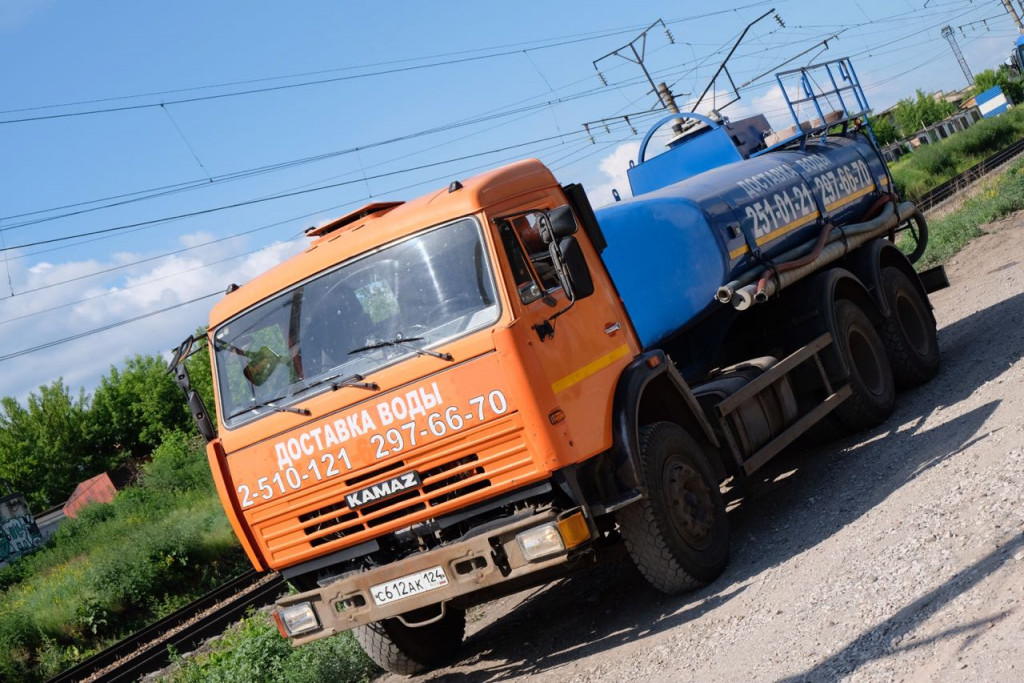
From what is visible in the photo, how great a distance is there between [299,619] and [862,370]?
5741 millimetres

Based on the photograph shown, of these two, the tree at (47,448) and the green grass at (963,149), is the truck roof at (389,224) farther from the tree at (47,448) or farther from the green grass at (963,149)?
the tree at (47,448)

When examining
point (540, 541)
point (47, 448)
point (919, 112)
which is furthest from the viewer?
point (919, 112)

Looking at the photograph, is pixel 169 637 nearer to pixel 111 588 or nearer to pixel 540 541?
pixel 111 588

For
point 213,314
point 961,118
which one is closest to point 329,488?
point 213,314

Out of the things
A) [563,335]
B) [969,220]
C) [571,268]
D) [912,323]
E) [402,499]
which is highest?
[571,268]

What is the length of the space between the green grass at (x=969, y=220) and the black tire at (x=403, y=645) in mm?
14617

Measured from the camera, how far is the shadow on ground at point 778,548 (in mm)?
6613

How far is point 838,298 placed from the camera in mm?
9883

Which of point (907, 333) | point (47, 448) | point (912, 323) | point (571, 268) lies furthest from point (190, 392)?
point (47, 448)

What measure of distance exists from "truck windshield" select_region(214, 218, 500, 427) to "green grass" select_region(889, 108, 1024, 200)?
155 ft

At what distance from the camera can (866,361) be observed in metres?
9.90

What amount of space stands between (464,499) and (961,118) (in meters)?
85.9

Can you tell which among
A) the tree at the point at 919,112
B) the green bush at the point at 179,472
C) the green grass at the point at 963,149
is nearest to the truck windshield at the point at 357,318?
the green bush at the point at 179,472

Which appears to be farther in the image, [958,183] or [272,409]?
[958,183]
